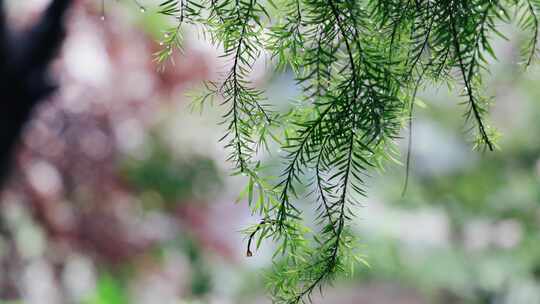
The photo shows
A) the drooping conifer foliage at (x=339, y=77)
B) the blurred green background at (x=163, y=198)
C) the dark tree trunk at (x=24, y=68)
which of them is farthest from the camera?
the blurred green background at (x=163, y=198)

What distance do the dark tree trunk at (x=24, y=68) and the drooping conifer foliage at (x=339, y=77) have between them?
4.18 ft

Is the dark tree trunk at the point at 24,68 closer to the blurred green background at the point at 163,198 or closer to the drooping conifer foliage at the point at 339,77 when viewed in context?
the blurred green background at the point at 163,198

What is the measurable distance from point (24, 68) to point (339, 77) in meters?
1.48

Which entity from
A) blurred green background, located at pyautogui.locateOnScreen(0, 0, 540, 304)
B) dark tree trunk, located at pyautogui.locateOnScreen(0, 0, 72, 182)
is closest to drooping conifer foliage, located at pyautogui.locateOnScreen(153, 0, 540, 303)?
dark tree trunk, located at pyautogui.locateOnScreen(0, 0, 72, 182)

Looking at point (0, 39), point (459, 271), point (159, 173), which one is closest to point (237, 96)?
point (0, 39)

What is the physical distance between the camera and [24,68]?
1712mm

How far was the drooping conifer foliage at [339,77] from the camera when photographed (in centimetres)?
40

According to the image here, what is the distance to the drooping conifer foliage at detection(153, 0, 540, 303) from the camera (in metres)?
0.40

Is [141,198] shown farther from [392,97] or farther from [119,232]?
[392,97]

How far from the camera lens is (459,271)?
3.05 m

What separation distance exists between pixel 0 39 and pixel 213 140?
1472mm

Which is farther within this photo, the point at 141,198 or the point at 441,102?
the point at 441,102

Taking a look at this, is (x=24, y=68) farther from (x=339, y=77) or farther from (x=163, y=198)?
(x=339, y=77)

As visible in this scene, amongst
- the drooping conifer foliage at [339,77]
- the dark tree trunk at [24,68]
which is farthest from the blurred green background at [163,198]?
the drooping conifer foliage at [339,77]
